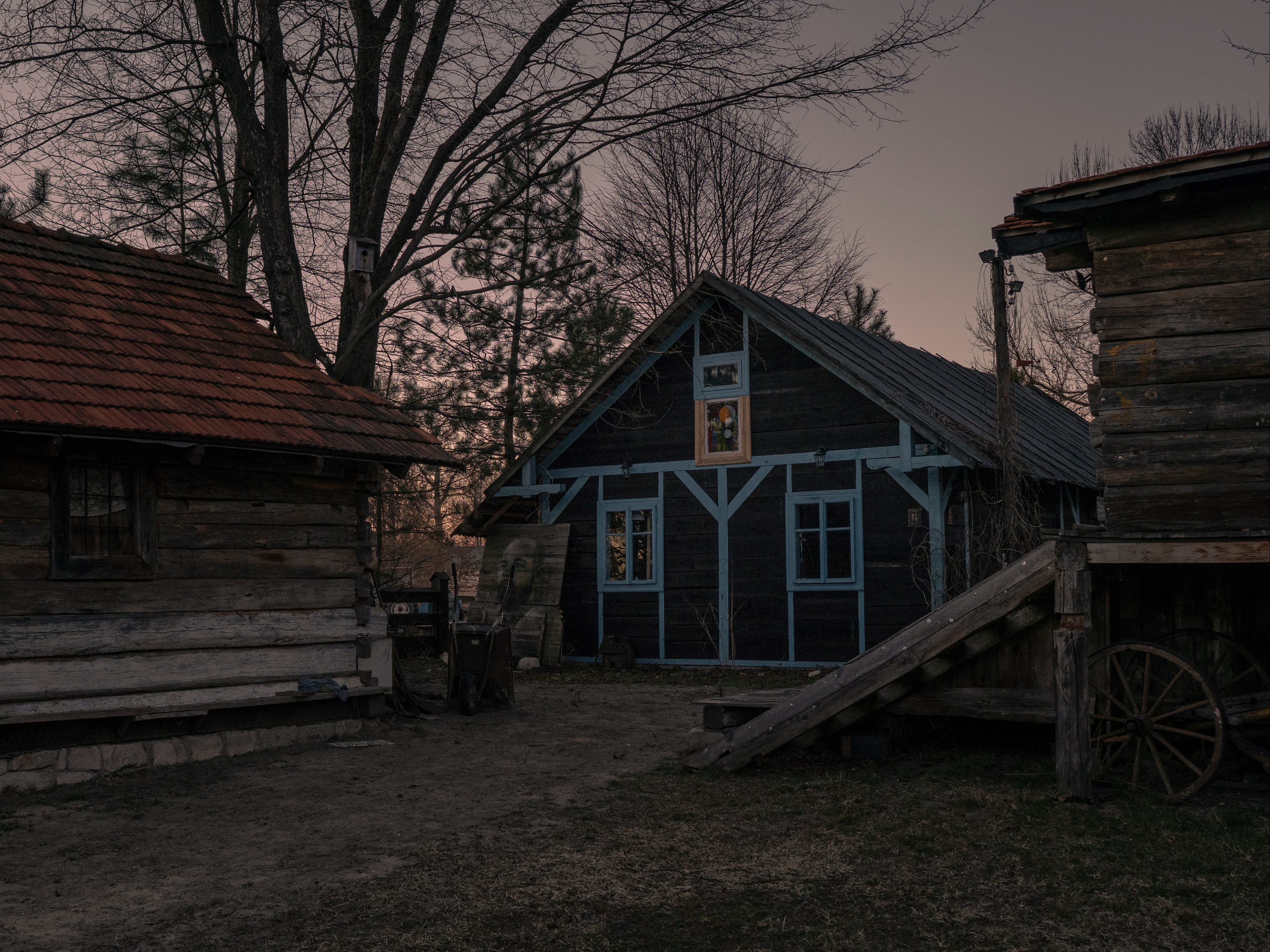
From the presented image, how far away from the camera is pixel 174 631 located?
976cm

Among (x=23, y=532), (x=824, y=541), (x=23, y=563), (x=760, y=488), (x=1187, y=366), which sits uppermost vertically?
(x=1187, y=366)

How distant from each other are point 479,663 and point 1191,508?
783 cm

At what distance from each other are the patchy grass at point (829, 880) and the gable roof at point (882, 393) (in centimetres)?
884

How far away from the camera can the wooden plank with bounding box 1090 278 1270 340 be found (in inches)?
299

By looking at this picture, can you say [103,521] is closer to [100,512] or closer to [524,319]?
[100,512]

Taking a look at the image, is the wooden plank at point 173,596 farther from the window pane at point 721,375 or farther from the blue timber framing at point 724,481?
the window pane at point 721,375

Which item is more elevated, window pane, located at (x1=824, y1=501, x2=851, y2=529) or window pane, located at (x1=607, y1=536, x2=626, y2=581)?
window pane, located at (x1=824, y1=501, x2=851, y2=529)

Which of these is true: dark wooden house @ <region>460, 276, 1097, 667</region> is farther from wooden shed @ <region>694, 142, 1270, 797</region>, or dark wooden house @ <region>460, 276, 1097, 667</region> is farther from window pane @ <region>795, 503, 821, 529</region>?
wooden shed @ <region>694, 142, 1270, 797</region>

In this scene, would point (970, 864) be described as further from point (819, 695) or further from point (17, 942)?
point (17, 942)

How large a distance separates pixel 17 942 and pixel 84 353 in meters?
5.77

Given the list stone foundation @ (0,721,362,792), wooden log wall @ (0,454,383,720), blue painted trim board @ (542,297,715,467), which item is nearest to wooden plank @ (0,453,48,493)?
wooden log wall @ (0,454,383,720)

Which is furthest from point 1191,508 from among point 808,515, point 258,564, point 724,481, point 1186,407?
point 724,481

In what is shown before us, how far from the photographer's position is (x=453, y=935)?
5.14 m

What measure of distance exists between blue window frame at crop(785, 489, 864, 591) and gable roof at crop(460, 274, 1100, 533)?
1718mm
